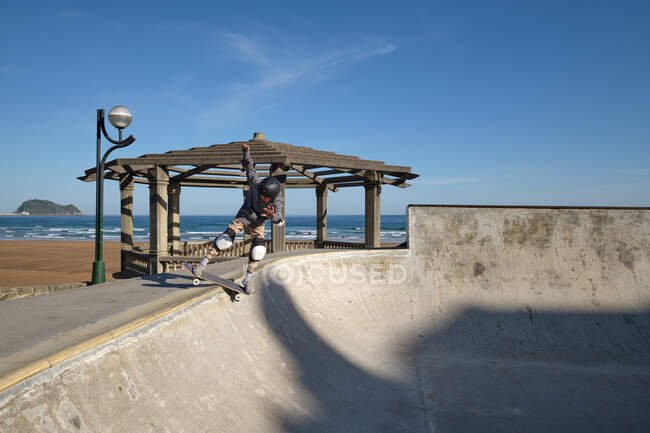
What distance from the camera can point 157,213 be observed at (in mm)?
9422

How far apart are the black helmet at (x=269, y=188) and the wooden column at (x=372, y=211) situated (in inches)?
292

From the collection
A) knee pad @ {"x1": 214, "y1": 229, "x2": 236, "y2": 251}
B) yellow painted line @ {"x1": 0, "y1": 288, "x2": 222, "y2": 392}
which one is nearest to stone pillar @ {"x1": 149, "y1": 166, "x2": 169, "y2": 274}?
knee pad @ {"x1": 214, "y1": 229, "x2": 236, "y2": 251}

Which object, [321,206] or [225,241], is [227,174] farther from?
[225,241]

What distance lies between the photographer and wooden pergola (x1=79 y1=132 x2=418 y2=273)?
9108 mm

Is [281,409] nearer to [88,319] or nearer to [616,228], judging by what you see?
[88,319]

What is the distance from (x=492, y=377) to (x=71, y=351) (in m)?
5.34

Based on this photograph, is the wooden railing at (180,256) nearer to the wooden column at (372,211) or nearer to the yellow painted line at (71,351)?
the wooden column at (372,211)

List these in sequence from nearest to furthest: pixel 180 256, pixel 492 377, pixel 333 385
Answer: pixel 333 385, pixel 492 377, pixel 180 256

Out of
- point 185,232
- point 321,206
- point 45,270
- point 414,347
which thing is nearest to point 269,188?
point 414,347

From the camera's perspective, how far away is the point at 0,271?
716 inches

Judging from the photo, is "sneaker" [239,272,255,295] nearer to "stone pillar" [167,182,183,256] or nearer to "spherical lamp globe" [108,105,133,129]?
"spherical lamp globe" [108,105,133,129]

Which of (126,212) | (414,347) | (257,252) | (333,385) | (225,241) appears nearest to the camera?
(333,385)

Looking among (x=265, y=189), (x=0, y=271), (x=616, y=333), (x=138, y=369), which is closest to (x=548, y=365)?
(x=616, y=333)

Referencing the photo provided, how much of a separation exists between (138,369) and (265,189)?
2517 mm
